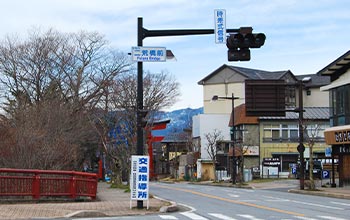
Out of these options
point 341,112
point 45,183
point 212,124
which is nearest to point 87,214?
point 45,183

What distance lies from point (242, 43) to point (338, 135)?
2591 cm

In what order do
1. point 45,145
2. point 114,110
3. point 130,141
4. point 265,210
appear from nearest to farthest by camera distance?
point 265,210 < point 45,145 < point 130,141 < point 114,110

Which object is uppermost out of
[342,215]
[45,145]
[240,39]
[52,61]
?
[52,61]

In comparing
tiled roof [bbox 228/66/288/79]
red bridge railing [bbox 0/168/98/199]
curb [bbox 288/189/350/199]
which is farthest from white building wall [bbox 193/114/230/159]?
red bridge railing [bbox 0/168/98/199]

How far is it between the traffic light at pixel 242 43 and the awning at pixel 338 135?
79.4 feet

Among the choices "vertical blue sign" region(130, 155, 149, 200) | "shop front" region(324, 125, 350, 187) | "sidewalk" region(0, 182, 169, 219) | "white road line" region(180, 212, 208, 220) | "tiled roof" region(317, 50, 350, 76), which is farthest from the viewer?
"shop front" region(324, 125, 350, 187)

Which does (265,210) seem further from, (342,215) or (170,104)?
(170,104)

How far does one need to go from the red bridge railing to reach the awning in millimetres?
21138

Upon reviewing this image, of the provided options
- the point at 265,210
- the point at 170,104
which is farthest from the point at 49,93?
the point at 265,210

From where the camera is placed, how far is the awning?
128 feet

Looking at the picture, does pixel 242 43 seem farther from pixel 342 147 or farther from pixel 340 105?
pixel 342 147

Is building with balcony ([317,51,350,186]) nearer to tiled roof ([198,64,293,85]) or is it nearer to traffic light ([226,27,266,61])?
traffic light ([226,27,266,61])

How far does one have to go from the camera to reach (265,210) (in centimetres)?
2055

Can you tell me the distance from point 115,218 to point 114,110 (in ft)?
79.6
